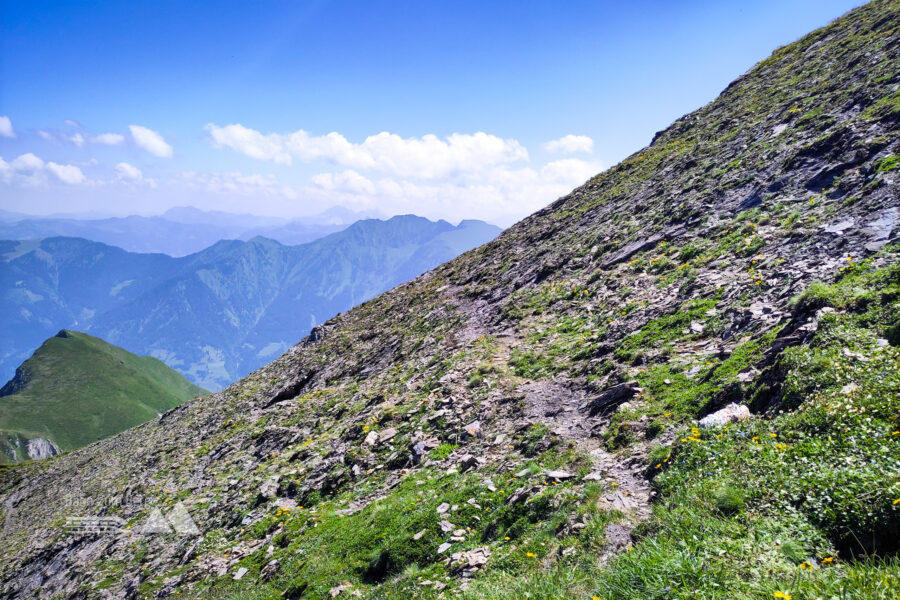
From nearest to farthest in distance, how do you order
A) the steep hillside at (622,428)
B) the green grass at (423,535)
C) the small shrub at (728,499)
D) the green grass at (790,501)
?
the green grass at (790,501)
the steep hillside at (622,428)
the small shrub at (728,499)
the green grass at (423,535)

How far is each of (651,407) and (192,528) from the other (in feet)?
66.3

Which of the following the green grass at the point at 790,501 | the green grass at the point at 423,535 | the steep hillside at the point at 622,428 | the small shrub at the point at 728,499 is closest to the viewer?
the green grass at the point at 790,501

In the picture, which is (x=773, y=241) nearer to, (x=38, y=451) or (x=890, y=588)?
(x=890, y=588)

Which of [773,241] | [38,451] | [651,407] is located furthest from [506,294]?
[38,451]

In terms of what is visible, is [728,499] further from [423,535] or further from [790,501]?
[423,535]

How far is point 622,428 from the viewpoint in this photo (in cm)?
1123

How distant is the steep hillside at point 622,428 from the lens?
608 centimetres

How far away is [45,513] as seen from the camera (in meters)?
37.1

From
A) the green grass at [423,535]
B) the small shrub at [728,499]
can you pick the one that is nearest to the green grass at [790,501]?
the small shrub at [728,499]

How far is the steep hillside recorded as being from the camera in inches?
239

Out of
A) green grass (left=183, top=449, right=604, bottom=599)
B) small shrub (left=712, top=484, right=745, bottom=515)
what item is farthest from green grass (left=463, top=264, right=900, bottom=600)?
green grass (left=183, top=449, right=604, bottom=599)

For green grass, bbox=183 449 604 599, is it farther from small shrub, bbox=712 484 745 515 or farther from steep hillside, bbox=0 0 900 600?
small shrub, bbox=712 484 745 515

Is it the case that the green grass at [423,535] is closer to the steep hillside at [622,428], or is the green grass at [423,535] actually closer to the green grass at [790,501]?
the steep hillside at [622,428]

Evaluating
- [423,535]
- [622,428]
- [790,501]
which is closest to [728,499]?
[790,501]
